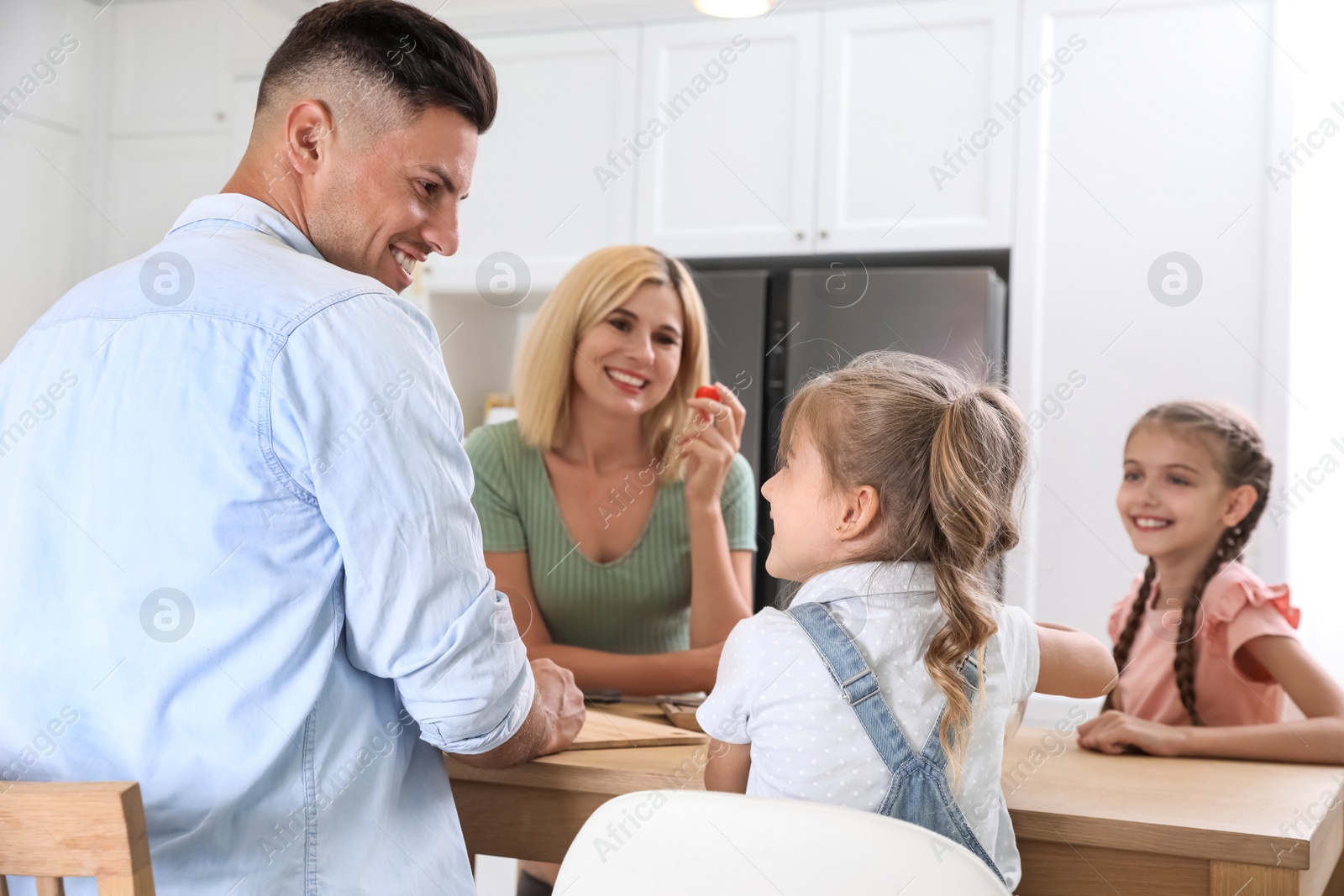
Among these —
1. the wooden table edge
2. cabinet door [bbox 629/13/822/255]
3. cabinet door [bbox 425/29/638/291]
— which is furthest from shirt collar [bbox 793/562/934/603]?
cabinet door [bbox 425/29/638/291]

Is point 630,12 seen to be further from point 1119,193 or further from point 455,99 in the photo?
point 455,99

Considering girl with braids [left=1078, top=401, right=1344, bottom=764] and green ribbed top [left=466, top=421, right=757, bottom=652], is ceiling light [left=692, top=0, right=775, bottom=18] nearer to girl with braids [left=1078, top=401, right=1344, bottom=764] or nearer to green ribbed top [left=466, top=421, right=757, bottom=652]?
green ribbed top [left=466, top=421, right=757, bottom=652]

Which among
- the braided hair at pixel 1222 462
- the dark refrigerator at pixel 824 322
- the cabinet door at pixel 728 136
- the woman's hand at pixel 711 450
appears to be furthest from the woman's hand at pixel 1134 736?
the cabinet door at pixel 728 136

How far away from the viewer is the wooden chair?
2.22ft

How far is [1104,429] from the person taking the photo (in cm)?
242

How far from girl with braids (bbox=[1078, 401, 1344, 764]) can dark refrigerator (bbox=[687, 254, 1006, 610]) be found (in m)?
0.74

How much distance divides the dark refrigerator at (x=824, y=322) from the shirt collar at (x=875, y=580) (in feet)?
5.09

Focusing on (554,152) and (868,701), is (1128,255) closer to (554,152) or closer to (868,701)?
(554,152)

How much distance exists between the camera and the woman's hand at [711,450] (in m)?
1.64

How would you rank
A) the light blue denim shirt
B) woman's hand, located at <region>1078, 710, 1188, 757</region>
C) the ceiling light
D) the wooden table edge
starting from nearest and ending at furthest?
1. the light blue denim shirt
2. the wooden table edge
3. woman's hand, located at <region>1078, 710, 1188, 757</region>
4. the ceiling light

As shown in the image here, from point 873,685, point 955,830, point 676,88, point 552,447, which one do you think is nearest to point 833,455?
point 873,685

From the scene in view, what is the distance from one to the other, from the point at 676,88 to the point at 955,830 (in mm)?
2293

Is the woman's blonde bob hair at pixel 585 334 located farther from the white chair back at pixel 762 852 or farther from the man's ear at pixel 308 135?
the white chair back at pixel 762 852

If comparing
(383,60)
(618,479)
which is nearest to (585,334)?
(618,479)
